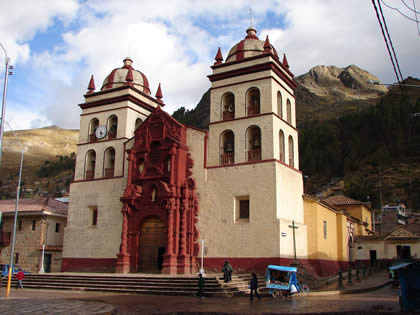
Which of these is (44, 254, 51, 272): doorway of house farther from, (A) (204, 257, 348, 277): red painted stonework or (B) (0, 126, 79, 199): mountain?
(B) (0, 126, 79, 199): mountain

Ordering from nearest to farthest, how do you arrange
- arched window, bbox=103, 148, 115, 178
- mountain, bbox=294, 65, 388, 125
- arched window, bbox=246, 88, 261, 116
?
arched window, bbox=246, 88, 261, 116 < arched window, bbox=103, 148, 115, 178 < mountain, bbox=294, 65, 388, 125

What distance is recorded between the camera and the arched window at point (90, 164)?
3400 cm

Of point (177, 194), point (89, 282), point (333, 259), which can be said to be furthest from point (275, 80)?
point (89, 282)

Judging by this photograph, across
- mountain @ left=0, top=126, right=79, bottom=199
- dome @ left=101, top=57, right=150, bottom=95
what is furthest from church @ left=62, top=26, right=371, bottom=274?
mountain @ left=0, top=126, right=79, bottom=199

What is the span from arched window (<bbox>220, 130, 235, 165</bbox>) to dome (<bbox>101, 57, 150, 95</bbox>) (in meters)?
9.39

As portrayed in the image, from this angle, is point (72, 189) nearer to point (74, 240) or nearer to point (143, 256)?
point (74, 240)

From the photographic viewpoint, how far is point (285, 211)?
26.8m

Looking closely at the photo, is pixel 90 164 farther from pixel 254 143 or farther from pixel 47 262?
pixel 254 143

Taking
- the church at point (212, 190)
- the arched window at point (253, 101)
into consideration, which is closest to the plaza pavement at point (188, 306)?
the church at point (212, 190)

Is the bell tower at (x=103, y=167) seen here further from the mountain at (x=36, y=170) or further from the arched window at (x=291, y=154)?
the mountain at (x=36, y=170)

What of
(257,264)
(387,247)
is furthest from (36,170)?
(257,264)

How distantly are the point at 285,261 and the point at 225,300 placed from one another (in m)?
7.04

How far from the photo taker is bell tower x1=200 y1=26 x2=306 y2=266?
25.9m

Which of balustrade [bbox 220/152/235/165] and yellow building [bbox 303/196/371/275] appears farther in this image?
yellow building [bbox 303/196/371/275]
